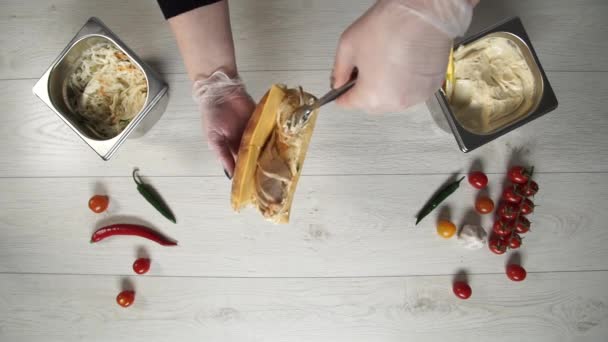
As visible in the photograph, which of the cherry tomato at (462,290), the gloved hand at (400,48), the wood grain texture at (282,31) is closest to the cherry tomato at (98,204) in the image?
the wood grain texture at (282,31)

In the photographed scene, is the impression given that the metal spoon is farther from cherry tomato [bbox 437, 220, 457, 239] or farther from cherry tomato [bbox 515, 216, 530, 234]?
cherry tomato [bbox 515, 216, 530, 234]

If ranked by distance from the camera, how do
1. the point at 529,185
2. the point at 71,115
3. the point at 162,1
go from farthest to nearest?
the point at 529,185
the point at 71,115
the point at 162,1

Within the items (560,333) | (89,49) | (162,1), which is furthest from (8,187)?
(560,333)

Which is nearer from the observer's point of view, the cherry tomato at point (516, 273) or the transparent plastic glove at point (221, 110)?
the transparent plastic glove at point (221, 110)

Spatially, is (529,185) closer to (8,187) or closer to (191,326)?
(191,326)

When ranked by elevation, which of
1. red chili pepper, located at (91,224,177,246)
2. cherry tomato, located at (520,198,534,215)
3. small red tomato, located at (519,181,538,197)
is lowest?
cherry tomato, located at (520,198,534,215)

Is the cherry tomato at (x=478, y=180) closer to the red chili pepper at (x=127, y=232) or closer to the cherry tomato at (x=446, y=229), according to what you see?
the cherry tomato at (x=446, y=229)

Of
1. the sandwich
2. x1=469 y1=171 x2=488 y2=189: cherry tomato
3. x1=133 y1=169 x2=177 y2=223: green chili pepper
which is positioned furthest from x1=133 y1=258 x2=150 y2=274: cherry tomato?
x1=469 y1=171 x2=488 y2=189: cherry tomato
